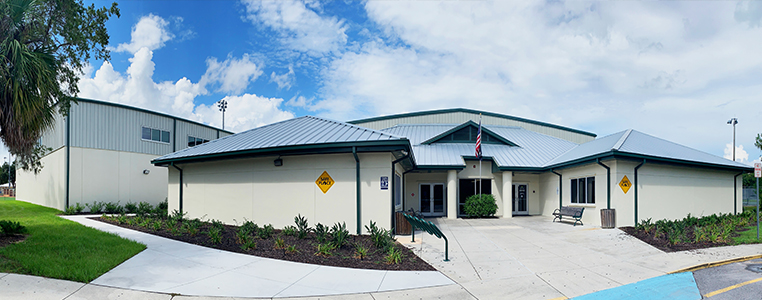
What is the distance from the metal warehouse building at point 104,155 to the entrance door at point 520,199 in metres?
21.3

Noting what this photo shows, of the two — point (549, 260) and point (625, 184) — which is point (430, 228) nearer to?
point (549, 260)

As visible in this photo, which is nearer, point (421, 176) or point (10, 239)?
point (10, 239)

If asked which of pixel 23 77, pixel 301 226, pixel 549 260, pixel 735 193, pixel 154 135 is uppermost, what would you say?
pixel 23 77

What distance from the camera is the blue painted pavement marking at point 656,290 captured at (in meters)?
6.84

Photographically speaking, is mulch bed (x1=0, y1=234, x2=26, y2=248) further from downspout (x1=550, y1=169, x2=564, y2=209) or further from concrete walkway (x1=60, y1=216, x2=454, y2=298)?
downspout (x1=550, y1=169, x2=564, y2=209)

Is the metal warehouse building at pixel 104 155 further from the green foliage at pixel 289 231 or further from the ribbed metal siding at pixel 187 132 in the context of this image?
the green foliage at pixel 289 231

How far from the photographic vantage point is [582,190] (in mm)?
17891

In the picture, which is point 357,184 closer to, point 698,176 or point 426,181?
point 426,181

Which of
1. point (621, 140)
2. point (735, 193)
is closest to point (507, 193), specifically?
point (621, 140)

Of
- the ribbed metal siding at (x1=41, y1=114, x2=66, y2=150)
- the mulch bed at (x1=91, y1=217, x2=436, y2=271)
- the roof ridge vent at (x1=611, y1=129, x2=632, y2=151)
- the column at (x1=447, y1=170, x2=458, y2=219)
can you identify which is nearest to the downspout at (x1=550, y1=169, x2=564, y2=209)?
the roof ridge vent at (x1=611, y1=129, x2=632, y2=151)

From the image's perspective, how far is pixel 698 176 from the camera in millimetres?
18047

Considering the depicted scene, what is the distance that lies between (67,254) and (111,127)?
1764cm

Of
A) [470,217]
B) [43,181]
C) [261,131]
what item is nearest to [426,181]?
[470,217]

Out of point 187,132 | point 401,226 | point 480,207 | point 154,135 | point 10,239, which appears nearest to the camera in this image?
point 10,239
